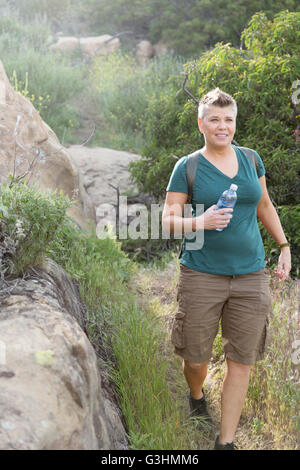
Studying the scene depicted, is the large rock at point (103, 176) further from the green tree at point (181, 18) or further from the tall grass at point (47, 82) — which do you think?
the green tree at point (181, 18)

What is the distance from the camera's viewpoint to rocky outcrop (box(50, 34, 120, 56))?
14.9 meters

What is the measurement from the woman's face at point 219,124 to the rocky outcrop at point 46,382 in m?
1.17

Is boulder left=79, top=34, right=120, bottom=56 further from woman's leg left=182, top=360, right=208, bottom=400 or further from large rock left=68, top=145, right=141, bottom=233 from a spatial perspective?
woman's leg left=182, top=360, right=208, bottom=400

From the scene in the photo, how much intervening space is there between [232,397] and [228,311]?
0.45 meters

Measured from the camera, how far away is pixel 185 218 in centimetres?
252

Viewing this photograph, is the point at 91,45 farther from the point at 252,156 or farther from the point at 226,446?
the point at 226,446

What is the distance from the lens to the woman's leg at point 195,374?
2754 mm

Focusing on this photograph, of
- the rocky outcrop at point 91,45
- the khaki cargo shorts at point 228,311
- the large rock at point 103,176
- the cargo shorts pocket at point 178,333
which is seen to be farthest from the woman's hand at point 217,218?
the rocky outcrop at point 91,45

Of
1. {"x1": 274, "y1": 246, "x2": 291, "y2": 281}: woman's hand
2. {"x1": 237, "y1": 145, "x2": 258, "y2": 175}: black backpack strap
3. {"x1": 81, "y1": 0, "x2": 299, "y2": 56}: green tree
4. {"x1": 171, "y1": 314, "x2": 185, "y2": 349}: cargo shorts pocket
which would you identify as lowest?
{"x1": 171, "y1": 314, "x2": 185, "y2": 349}: cargo shorts pocket

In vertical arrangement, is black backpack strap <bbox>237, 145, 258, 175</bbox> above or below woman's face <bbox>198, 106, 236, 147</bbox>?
below

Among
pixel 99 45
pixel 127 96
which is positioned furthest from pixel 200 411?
pixel 99 45

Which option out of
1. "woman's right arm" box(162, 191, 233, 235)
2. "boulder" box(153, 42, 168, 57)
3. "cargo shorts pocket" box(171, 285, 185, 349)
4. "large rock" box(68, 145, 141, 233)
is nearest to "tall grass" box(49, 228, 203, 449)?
"cargo shorts pocket" box(171, 285, 185, 349)

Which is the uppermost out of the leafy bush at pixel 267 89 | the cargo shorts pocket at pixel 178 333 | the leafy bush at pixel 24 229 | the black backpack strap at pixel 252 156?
the leafy bush at pixel 267 89
